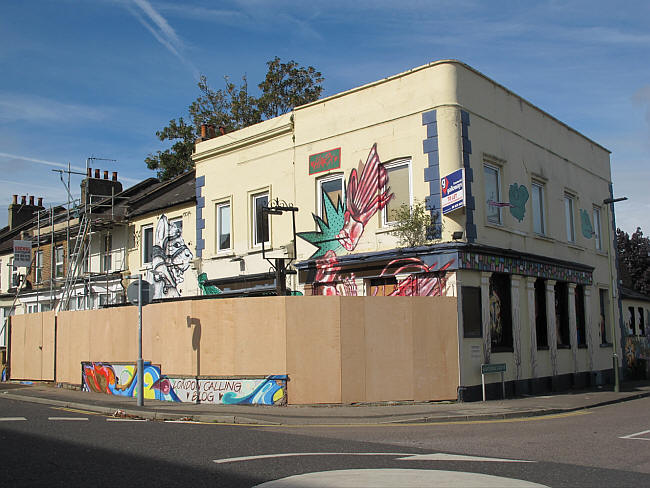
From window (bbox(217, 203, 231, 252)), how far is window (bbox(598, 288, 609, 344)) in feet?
43.4

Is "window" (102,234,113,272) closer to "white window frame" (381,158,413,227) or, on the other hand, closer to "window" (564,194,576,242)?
"white window frame" (381,158,413,227)

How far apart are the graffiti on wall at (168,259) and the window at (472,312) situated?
10585 mm

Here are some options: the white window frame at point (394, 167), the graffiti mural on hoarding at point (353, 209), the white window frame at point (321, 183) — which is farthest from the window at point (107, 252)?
the white window frame at point (394, 167)

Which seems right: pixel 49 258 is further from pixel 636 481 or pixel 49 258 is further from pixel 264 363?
pixel 636 481

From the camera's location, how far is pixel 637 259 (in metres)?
49.9

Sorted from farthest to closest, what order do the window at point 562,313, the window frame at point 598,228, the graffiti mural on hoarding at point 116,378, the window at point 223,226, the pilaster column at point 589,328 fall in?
the window frame at point 598,228 < the window at point 223,226 < the pilaster column at point 589,328 < the window at point 562,313 < the graffiti mural on hoarding at point 116,378

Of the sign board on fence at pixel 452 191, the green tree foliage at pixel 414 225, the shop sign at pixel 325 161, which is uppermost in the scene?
the shop sign at pixel 325 161

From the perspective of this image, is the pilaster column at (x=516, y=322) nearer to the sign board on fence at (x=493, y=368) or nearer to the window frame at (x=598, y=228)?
the sign board on fence at (x=493, y=368)

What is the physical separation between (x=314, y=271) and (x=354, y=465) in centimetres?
1130

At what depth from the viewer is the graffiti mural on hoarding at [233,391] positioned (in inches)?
588

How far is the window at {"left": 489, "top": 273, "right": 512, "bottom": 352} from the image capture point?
17516mm

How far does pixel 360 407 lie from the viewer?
48.0 feet

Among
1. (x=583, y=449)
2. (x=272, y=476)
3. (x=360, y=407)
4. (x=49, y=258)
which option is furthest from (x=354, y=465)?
(x=49, y=258)

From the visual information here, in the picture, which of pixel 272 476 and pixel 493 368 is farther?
pixel 493 368
